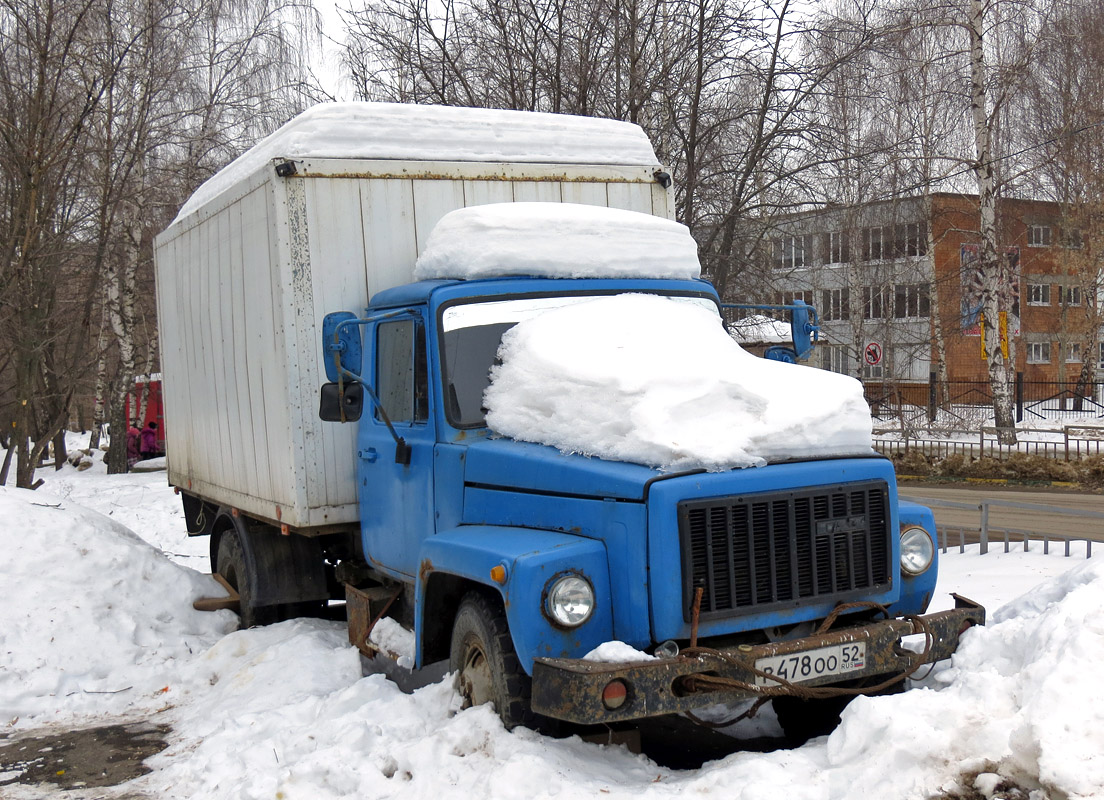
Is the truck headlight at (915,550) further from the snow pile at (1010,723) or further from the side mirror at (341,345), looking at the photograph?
the side mirror at (341,345)

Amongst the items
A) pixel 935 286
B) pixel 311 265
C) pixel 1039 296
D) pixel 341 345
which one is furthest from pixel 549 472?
pixel 1039 296

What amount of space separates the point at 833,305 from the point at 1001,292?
19.2 meters

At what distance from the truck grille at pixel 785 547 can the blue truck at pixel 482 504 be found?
1cm

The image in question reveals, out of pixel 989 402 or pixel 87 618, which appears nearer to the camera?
pixel 87 618

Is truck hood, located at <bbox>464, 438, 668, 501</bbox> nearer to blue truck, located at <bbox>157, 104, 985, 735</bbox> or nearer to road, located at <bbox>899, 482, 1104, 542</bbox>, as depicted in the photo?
blue truck, located at <bbox>157, 104, 985, 735</bbox>

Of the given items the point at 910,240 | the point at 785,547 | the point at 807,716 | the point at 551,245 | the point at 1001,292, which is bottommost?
the point at 807,716

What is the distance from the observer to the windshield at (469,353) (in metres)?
5.50

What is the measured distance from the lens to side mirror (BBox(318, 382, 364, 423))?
5668mm

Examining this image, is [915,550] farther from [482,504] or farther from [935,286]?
[935,286]

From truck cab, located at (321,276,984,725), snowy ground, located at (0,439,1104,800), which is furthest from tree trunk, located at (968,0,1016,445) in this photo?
truck cab, located at (321,276,984,725)

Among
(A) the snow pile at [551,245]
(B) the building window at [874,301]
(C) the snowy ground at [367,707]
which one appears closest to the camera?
(C) the snowy ground at [367,707]

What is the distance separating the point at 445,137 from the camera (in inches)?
277

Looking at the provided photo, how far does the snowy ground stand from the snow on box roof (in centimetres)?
304

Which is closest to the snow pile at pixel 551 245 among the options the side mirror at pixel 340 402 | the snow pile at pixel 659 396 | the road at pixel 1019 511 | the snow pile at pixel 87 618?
the snow pile at pixel 659 396
